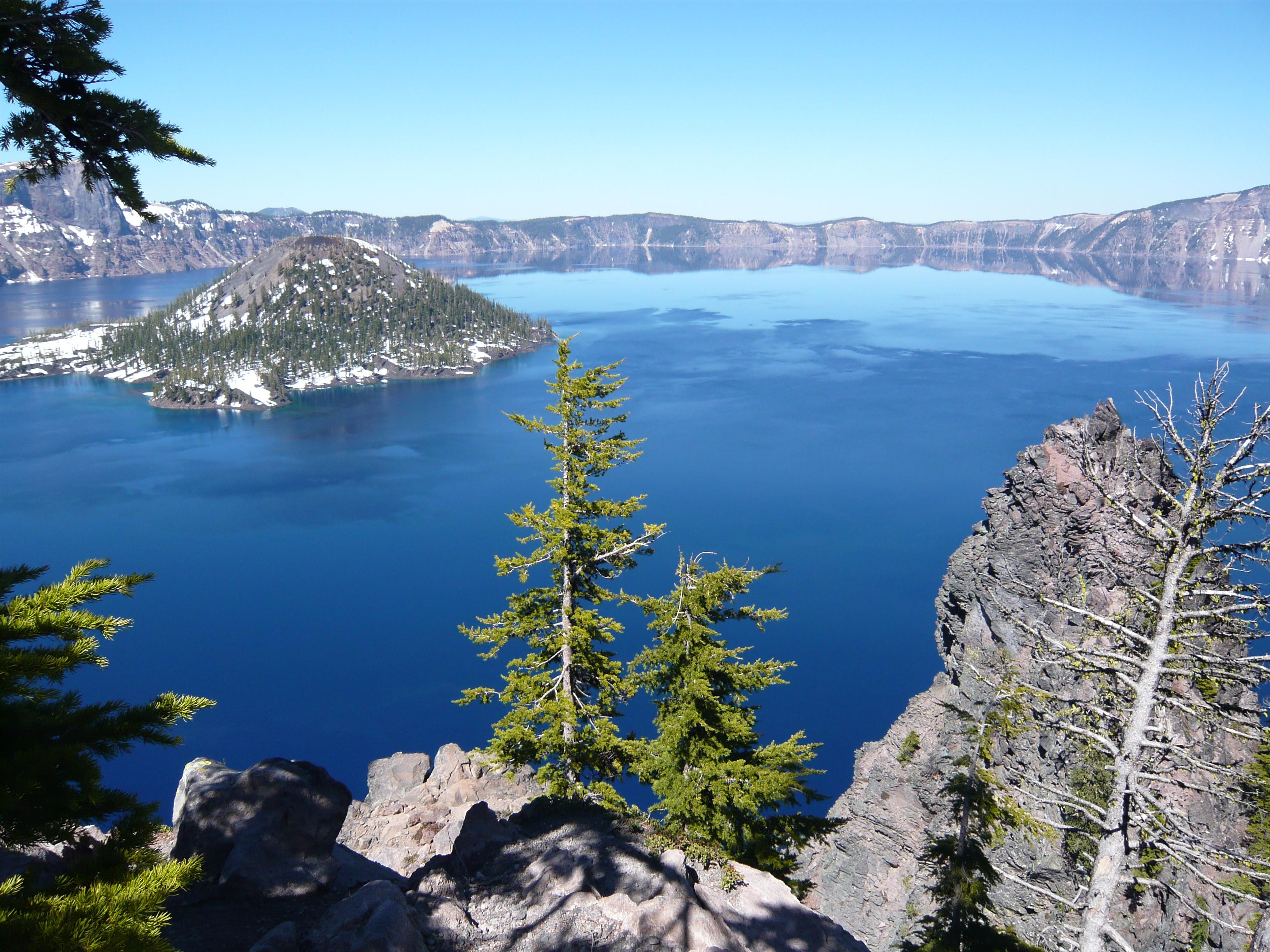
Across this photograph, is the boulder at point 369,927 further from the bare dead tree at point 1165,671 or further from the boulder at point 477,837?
the bare dead tree at point 1165,671

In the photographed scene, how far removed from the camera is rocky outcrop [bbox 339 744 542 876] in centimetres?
2455

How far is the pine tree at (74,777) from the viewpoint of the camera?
5.37 meters

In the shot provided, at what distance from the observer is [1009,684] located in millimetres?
13398

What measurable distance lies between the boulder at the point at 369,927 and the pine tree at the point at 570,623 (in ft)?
23.6

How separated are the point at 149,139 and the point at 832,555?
67.0 metres

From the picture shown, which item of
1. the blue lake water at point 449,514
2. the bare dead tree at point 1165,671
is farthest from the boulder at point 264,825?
the blue lake water at point 449,514

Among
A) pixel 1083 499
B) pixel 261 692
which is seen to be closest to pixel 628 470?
pixel 261 692

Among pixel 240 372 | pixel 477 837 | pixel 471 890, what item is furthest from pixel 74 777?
pixel 240 372

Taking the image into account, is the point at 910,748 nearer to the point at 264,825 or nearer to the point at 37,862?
the point at 264,825

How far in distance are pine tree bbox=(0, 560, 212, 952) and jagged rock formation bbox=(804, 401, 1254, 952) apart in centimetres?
2839

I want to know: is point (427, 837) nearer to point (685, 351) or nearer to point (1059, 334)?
point (685, 351)

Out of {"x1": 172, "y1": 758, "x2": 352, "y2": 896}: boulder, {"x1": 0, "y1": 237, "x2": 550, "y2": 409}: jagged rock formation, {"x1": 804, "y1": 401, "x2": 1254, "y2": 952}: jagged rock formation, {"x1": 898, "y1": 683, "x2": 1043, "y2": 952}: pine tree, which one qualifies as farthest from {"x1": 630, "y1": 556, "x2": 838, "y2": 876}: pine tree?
{"x1": 0, "y1": 237, "x2": 550, "y2": 409}: jagged rock formation

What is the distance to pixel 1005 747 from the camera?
33.3 meters

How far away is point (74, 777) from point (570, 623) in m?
15.4
